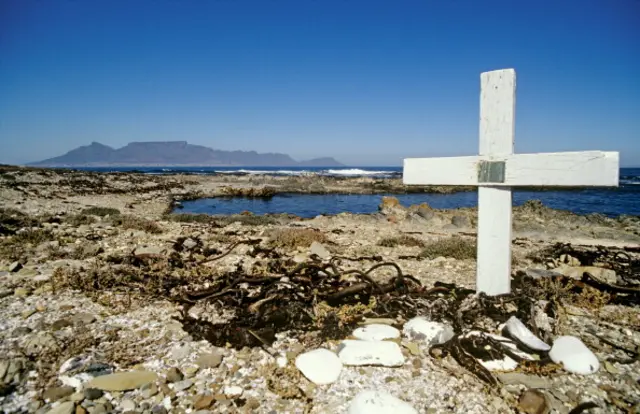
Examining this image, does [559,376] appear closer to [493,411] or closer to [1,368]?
[493,411]

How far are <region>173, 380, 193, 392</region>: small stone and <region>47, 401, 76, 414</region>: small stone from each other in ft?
2.10

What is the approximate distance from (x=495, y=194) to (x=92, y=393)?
164 inches

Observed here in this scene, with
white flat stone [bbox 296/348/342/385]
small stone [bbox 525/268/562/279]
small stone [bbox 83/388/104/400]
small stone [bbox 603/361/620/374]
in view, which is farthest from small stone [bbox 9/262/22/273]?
small stone [bbox 525/268/562/279]

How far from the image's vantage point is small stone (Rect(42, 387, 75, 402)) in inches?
98.8

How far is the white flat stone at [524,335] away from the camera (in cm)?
310

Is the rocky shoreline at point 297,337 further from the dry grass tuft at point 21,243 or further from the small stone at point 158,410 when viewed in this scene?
the dry grass tuft at point 21,243

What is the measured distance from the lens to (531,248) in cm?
812

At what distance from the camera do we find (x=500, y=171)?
3.87 metres

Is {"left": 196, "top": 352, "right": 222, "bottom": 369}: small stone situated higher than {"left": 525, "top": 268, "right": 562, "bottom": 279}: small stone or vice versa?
{"left": 525, "top": 268, "right": 562, "bottom": 279}: small stone

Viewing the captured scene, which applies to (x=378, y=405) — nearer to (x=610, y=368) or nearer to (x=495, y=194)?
(x=610, y=368)

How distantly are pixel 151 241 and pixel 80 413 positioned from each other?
5.92 meters

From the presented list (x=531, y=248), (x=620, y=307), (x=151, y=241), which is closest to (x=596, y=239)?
(x=531, y=248)

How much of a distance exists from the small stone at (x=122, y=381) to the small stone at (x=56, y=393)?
13cm

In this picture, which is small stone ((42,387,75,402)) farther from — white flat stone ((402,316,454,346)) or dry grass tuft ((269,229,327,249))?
dry grass tuft ((269,229,327,249))
